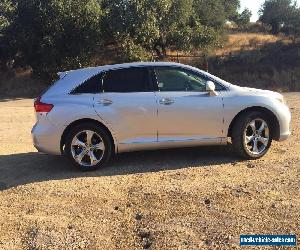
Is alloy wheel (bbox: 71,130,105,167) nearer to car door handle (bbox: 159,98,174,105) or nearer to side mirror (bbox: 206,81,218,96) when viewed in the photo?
car door handle (bbox: 159,98,174,105)

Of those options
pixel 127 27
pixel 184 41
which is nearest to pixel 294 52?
pixel 184 41

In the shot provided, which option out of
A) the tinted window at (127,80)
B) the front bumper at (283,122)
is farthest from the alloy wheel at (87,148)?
the front bumper at (283,122)

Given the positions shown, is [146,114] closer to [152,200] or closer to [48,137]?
[48,137]

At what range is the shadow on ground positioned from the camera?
23.1 feet

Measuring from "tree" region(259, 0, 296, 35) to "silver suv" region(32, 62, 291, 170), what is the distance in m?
40.8

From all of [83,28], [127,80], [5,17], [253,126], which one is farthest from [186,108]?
[5,17]

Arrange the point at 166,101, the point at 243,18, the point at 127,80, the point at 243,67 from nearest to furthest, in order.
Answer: the point at 166,101 < the point at 127,80 < the point at 243,67 < the point at 243,18

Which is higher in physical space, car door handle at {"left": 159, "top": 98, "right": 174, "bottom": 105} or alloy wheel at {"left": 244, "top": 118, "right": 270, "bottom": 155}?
car door handle at {"left": 159, "top": 98, "right": 174, "bottom": 105}

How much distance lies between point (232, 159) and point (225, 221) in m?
2.63

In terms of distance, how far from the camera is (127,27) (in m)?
25.8

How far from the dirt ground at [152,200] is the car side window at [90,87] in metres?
1.21

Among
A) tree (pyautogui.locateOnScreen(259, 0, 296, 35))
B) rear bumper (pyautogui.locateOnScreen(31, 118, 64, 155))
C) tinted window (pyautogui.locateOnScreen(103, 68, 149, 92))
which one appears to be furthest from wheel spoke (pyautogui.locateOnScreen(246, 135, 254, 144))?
tree (pyautogui.locateOnScreen(259, 0, 296, 35))

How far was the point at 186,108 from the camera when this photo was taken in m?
7.20

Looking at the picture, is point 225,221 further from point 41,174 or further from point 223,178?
point 41,174
